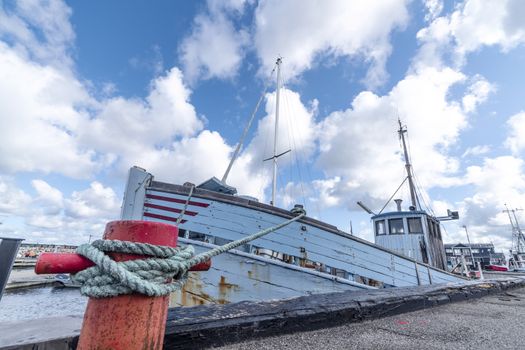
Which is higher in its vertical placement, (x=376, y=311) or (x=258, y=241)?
(x=258, y=241)

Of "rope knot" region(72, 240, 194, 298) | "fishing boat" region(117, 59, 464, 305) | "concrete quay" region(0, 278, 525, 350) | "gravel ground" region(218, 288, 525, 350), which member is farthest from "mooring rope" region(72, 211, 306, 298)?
"fishing boat" region(117, 59, 464, 305)

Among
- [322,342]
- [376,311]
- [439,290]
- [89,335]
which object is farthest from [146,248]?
[439,290]

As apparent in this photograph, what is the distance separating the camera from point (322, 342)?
5.66 feet

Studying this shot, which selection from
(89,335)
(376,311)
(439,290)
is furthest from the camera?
(439,290)

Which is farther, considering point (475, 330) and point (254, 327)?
point (475, 330)

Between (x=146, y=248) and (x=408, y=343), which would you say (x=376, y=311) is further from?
(x=146, y=248)

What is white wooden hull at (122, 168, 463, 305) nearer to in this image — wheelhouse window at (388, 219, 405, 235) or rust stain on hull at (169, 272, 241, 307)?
rust stain on hull at (169, 272, 241, 307)

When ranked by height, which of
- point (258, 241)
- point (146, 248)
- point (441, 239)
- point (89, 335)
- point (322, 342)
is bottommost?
point (322, 342)

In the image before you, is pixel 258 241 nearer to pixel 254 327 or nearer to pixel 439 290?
pixel 439 290

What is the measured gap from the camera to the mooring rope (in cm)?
88

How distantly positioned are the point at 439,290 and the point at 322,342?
8.08 feet

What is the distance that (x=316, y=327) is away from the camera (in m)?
1.99

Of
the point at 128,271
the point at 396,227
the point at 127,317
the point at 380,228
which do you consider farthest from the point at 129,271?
the point at 380,228

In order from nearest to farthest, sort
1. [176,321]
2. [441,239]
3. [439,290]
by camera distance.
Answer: [176,321]
[439,290]
[441,239]
